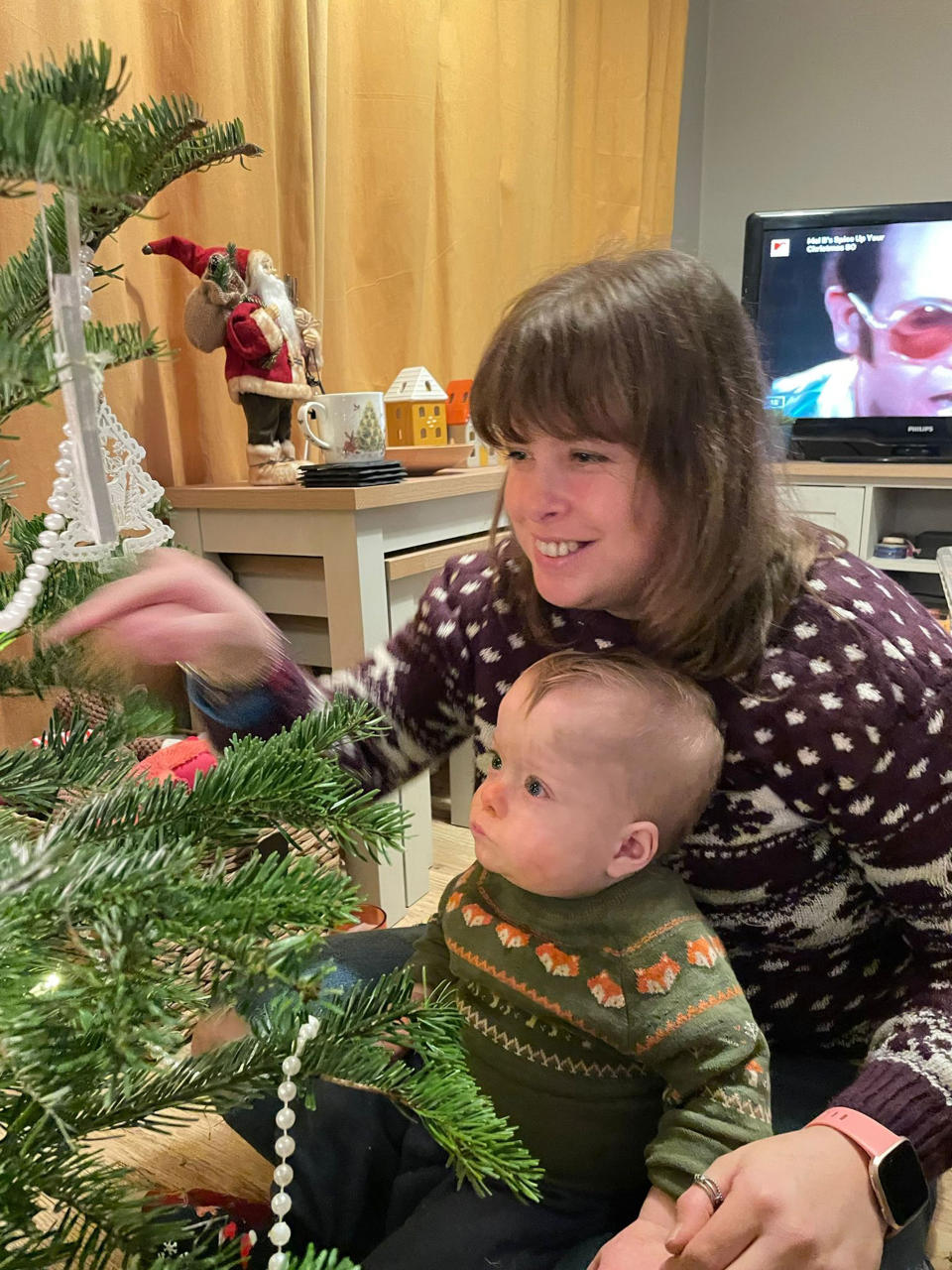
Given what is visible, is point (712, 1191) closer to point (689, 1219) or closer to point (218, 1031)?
point (689, 1219)

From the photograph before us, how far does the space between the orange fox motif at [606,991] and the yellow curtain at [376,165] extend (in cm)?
59

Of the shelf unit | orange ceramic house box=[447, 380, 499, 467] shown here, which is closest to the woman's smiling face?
orange ceramic house box=[447, 380, 499, 467]

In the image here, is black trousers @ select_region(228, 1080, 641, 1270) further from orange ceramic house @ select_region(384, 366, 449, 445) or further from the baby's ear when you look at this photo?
orange ceramic house @ select_region(384, 366, 449, 445)

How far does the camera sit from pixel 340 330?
1.72 m

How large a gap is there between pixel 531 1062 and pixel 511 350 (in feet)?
1.78

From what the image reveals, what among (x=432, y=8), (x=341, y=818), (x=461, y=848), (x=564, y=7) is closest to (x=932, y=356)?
(x=564, y=7)

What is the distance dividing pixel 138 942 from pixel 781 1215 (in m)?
0.46

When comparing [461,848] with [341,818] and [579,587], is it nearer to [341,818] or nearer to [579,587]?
[579,587]

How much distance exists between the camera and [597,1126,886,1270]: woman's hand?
53 centimetres

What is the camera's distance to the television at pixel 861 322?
217cm

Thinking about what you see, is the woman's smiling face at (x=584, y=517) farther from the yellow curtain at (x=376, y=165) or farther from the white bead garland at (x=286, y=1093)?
the white bead garland at (x=286, y=1093)

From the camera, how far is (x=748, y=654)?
2.33 ft

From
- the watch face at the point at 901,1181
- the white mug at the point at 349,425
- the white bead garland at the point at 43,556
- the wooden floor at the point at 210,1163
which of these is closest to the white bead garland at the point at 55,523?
the white bead garland at the point at 43,556

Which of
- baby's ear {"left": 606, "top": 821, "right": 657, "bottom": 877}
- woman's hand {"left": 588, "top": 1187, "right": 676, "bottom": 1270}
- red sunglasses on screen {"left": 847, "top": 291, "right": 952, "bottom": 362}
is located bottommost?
woman's hand {"left": 588, "top": 1187, "right": 676, "bottom": 1270}
